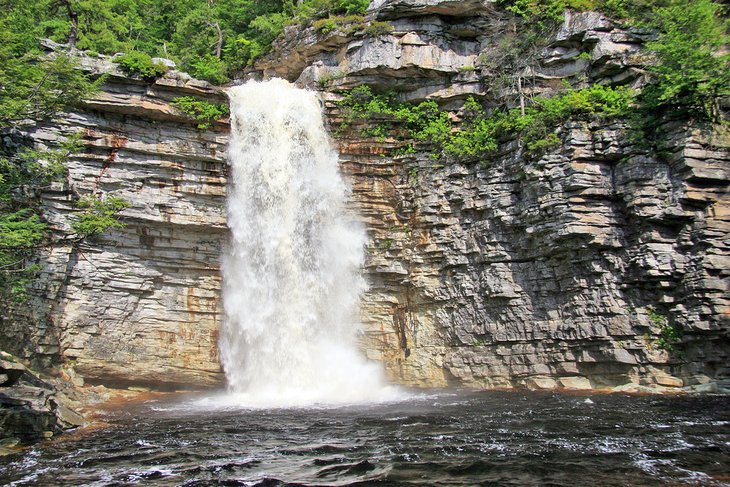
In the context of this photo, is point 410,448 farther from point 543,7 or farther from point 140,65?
point 543,7

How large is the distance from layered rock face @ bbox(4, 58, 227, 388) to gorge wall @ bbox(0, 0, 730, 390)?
0.21 ft

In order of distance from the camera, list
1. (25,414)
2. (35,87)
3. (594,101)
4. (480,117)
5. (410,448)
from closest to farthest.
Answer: (410,448)
(25,414)
(35,87)
(594,101)
(480,117)

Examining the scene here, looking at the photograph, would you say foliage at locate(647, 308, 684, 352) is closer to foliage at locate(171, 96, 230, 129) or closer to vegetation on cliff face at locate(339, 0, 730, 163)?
vegetation on cliff face at locate(339, 0, 730, 163)

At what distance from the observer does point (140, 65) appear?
731 inches

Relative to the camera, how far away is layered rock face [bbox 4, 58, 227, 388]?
1797 cm

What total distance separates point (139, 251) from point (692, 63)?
737 inches

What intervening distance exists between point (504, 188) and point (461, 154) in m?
2.14

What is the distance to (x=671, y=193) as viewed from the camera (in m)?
15.7

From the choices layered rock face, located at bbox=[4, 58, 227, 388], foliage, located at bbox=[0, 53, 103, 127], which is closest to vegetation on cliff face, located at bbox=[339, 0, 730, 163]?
layered rock face, located at bbox=[4, 58, 227, 388]

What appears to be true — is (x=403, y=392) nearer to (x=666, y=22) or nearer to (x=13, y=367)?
(x=13, y=367)

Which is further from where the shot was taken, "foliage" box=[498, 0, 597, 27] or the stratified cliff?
"foliage" box=[498, 0, 597, 27]

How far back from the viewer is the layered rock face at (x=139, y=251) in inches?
707

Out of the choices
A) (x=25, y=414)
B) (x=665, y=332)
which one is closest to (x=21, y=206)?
(x=25, y=414)

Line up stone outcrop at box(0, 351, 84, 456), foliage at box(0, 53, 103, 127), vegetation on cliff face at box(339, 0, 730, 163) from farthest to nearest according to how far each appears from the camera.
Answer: vegetation on cliff face at box(339, 0, 730, 163), foliage at box(0, 53, 103, 127), stone outcrop at box(0, 351, 84, 456)
